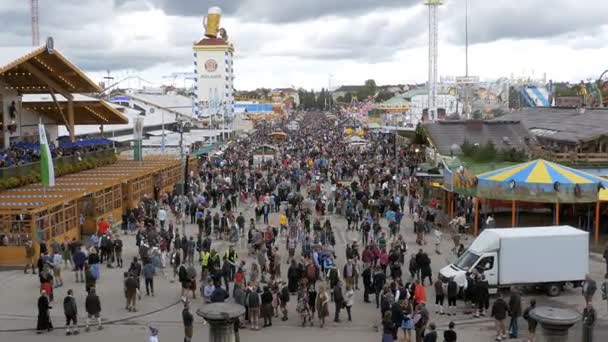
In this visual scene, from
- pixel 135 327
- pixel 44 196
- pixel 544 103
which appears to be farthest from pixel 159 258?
pixel 544 103

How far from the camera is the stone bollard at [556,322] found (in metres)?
9.24

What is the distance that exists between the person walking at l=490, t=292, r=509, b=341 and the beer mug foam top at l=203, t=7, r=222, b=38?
415ft

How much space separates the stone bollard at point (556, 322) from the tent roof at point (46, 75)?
24783 millimetres

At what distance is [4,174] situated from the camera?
23.9 metres

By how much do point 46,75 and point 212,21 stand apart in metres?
105

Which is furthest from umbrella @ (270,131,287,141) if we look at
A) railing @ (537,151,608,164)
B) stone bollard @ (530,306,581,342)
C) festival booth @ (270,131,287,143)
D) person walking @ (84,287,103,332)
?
stone bollard @ (530,306,581,342)

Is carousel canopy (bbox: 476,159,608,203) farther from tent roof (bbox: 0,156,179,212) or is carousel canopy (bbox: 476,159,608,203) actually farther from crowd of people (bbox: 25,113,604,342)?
tent roof (bbox: 0,156,179,212)

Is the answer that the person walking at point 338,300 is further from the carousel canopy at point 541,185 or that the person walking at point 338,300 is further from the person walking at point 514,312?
the carousel canopy at point 541,185

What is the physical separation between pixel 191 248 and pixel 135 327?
522 cm

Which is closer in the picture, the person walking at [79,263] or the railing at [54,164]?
the person walking at [79,263]

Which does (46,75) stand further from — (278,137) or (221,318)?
(278,137)

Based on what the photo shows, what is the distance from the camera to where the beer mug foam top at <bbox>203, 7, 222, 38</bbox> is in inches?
5246

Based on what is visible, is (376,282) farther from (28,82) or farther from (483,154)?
(28,82)

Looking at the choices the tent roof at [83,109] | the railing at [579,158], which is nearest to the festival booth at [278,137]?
the tent roof at [83,109]
